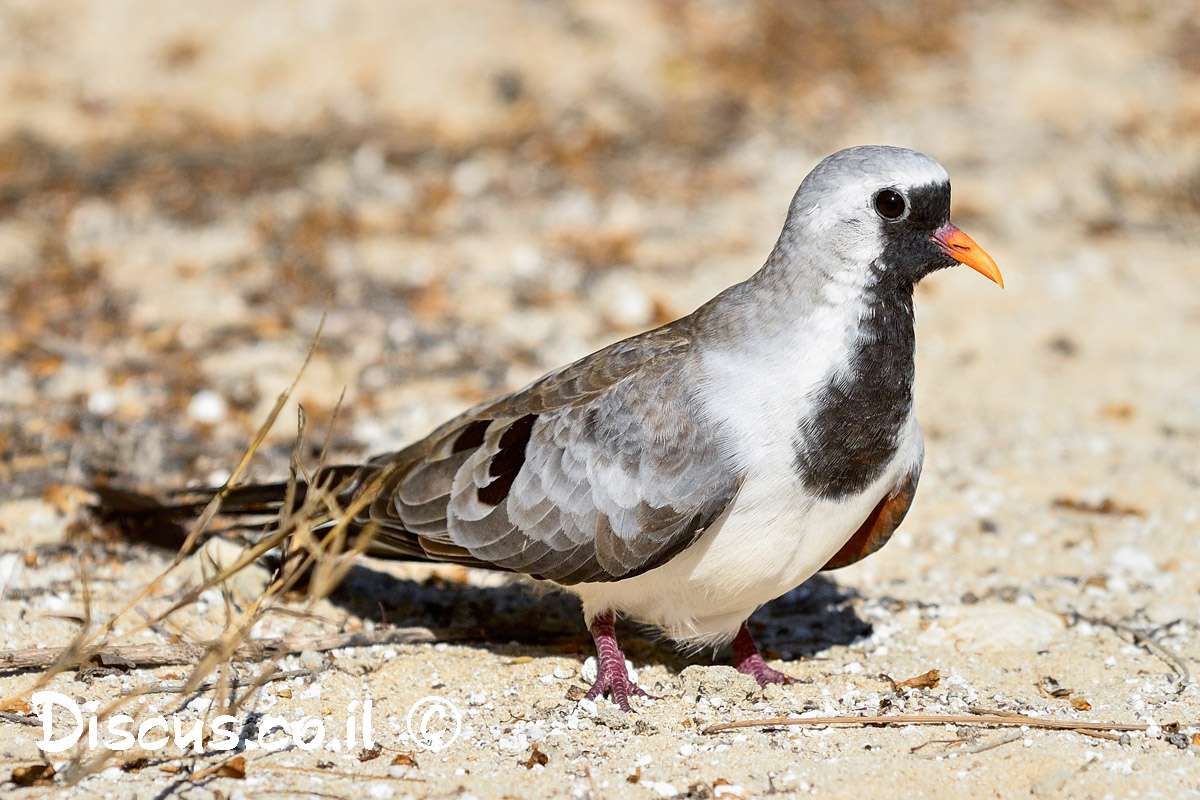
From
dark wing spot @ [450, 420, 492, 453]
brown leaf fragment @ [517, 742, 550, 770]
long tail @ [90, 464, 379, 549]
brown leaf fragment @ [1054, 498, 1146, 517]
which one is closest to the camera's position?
brown leaf fragment @ [517, 742, 550, 770]

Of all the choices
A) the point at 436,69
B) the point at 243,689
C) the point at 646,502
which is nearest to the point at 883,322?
the point at 646,502

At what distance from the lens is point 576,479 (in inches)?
155

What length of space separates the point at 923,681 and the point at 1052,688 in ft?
1.40

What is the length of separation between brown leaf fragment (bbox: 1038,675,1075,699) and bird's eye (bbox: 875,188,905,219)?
5.33 ft

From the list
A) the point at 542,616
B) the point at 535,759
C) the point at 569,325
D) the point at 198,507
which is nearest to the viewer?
the point at 535,759

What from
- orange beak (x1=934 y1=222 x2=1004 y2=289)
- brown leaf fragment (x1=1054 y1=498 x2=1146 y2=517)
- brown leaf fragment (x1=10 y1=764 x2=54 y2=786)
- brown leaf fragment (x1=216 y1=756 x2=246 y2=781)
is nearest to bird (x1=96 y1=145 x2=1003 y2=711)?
orange beak (x1=934 y1=222 x2=1004 y2=289)

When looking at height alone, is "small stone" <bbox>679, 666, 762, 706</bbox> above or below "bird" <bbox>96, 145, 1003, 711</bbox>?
below

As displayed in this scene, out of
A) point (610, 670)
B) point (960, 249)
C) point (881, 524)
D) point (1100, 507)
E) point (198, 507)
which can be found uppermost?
point (960, 249)

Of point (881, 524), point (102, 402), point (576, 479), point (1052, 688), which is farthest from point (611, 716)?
point (102, 402)

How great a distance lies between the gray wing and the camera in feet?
12.3

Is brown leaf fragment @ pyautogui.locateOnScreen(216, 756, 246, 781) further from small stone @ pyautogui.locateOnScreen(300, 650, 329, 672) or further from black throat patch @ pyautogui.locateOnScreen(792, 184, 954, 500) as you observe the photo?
black throat patch @ pyautogui.locateOnScreen(792, 184, 954, 500)

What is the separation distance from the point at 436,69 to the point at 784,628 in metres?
6.02

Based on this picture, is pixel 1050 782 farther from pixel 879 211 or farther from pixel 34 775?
pixel 34 775

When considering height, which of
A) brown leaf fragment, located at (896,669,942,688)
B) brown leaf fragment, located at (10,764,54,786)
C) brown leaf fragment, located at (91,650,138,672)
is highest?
brown leaf fragment, located at (896,669,942,688)
